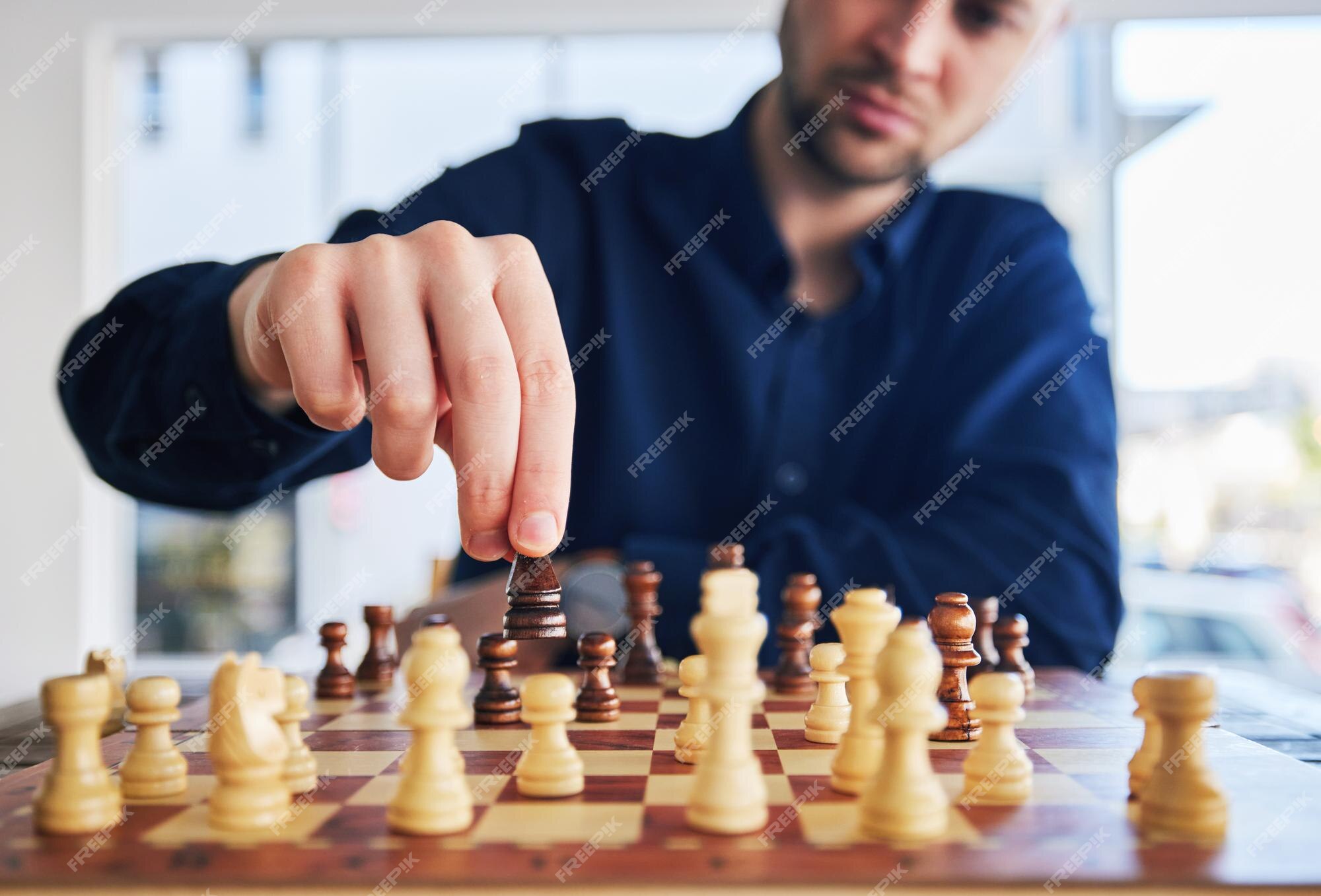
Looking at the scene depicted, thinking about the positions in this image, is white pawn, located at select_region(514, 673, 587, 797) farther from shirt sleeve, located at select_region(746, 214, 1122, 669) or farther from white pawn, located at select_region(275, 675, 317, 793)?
shirt sleeve, located at select_region(746, 214, 1122, 669)

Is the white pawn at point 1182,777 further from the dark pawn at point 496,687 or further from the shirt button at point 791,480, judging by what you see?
the shirt button at point 791,480

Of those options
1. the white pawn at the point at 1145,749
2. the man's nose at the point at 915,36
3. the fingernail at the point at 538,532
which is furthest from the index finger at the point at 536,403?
the man's nose at the point at 915,36

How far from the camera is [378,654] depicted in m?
1.66

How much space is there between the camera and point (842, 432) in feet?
8.30

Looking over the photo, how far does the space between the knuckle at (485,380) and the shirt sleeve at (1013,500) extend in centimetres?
92

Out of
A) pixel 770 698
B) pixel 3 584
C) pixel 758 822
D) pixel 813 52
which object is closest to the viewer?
pixel 758 822

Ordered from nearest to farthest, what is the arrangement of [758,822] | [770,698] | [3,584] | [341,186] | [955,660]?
[758,822] < [955,660] < [770,698] < [3,584] < [341,186]

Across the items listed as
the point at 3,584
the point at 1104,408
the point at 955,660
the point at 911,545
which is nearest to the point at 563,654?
the point at 911,545

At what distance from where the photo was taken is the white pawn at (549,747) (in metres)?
0.92

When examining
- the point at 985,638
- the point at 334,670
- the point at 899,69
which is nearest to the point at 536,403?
the point at 334,670

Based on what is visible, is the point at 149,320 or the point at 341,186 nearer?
the point at 149,320

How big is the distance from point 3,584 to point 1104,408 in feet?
15.0

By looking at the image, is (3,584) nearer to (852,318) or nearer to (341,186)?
(341,186)

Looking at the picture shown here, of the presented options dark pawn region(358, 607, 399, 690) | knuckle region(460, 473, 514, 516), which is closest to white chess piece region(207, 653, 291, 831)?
knuckle region(460, 473, 514, 516)
